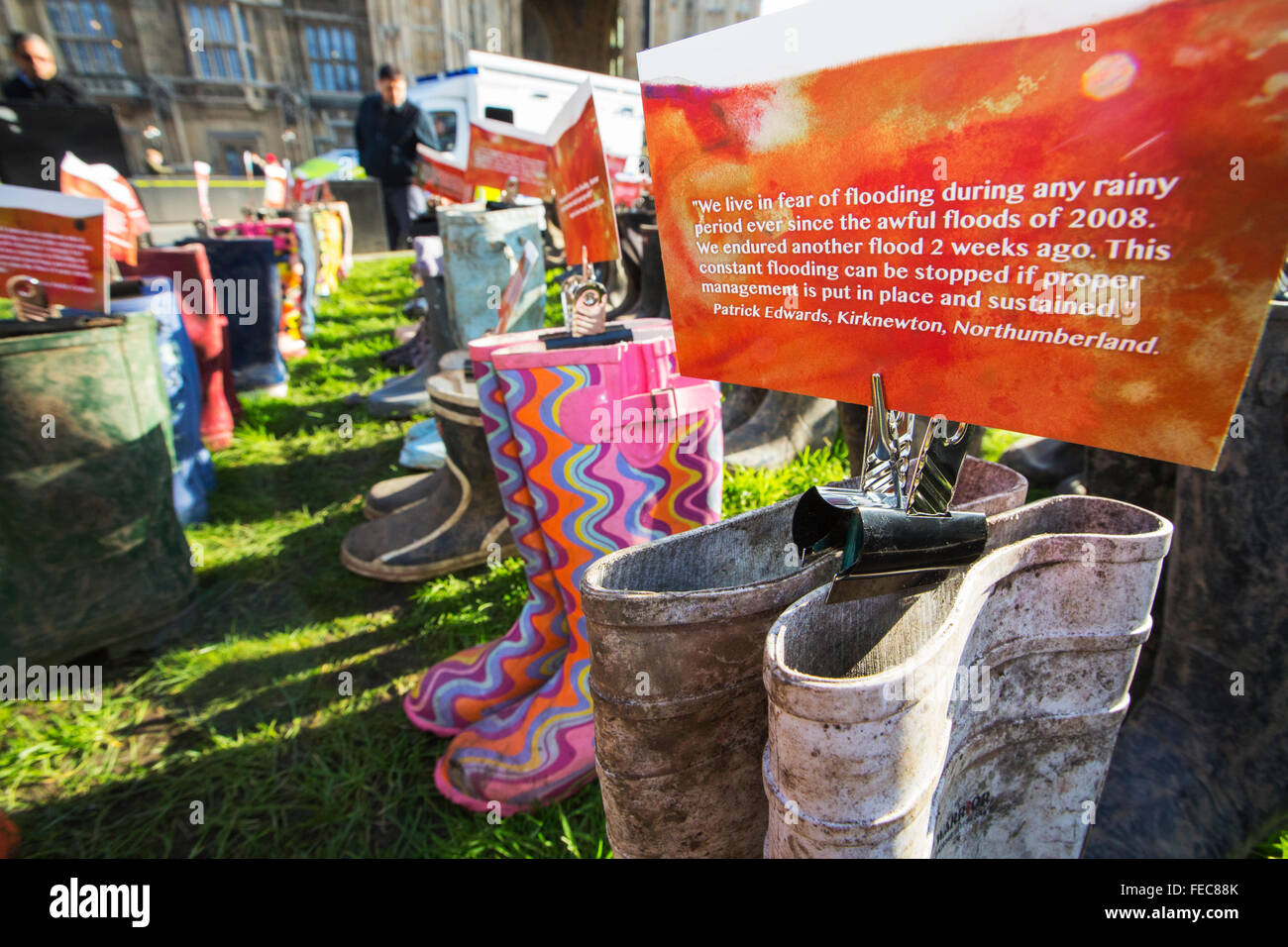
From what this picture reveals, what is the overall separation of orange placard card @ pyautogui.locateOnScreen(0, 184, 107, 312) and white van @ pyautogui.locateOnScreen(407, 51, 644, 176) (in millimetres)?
7662

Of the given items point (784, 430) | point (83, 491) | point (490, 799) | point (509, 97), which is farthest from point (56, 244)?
point (509, 97)

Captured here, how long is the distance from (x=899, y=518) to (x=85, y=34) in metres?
27.3

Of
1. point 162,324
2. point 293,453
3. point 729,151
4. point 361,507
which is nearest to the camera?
point 729,151

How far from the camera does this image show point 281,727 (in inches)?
72.2

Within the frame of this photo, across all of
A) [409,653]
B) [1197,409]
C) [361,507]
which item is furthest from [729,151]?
[361,507]

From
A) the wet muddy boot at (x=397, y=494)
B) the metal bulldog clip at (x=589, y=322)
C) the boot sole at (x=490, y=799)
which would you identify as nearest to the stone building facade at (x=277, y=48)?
the wet muddy boot at (x=397, y=494)

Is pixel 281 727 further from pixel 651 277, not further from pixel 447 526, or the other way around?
pixel 651 277

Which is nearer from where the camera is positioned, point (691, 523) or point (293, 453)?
point (691, 523)

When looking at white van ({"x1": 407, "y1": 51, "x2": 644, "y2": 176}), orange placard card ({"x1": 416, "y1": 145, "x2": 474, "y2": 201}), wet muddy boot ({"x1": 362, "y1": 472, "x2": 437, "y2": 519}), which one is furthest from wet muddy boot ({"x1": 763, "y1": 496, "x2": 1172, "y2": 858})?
white van ({"x1": 407, "y1": 51, "x2": 644, "y2": 176})

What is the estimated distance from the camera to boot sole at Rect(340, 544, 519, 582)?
241 cm

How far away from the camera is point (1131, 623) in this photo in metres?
0.83

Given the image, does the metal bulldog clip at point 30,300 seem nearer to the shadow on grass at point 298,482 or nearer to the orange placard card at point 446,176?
the shadow on grass at point 298,482

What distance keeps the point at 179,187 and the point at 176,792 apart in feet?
39.6

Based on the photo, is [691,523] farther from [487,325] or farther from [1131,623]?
[487,325]
